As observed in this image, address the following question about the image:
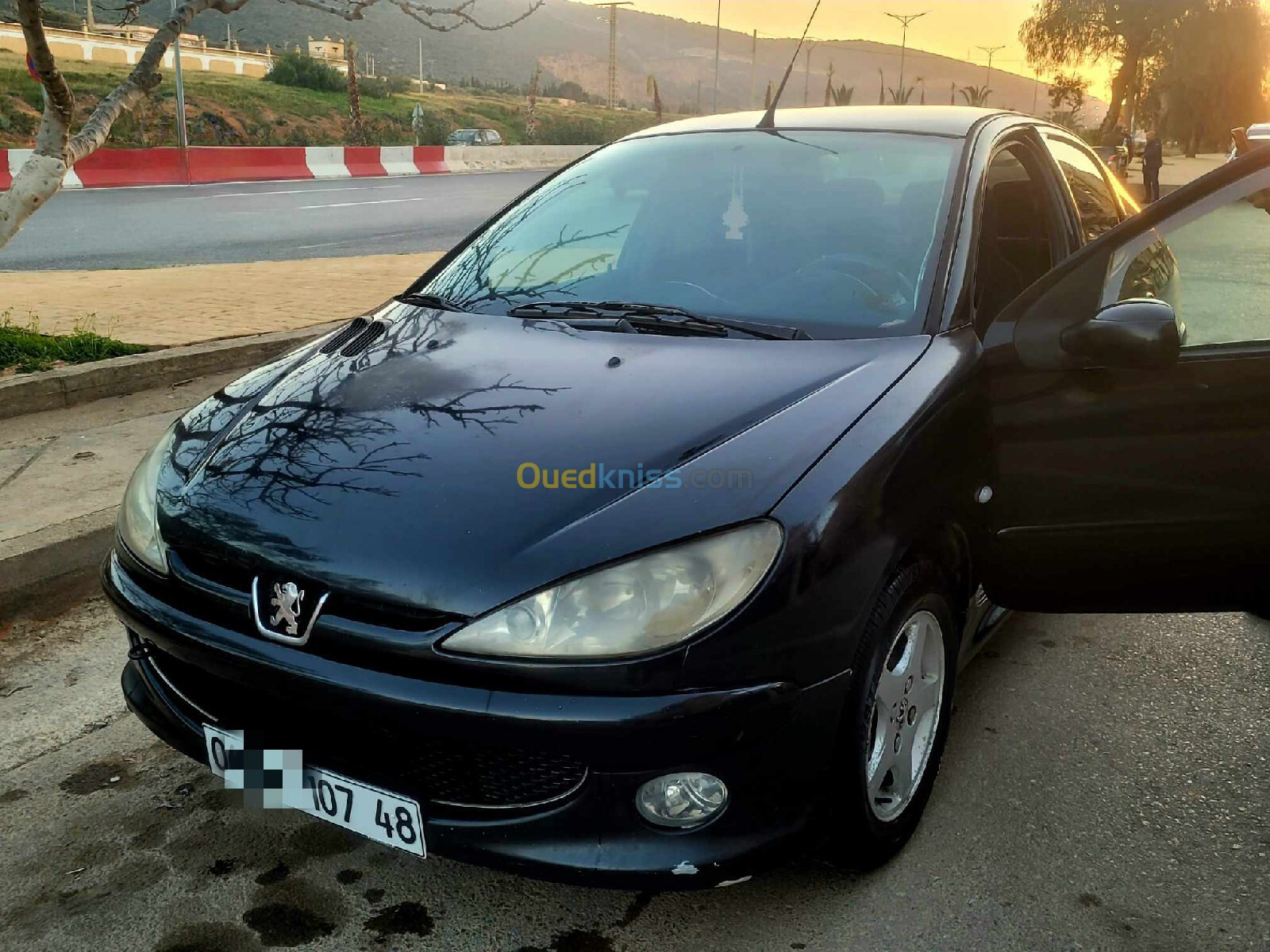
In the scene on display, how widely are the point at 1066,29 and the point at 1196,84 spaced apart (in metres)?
6.32

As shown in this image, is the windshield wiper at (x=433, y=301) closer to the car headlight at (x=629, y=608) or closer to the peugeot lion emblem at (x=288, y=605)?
the peugeot lion emblem at (x=288, y=605)

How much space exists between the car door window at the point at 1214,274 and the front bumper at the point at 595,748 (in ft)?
4.72

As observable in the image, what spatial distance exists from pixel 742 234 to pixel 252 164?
2270cm

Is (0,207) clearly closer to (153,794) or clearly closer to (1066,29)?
(153,794)

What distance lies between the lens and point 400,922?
7.48ft

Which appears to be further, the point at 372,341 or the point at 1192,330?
the point at 372,341

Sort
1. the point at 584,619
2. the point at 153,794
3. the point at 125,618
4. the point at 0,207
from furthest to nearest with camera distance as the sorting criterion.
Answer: the point at 0,207 < the point at 153,794 < the point at 125,618 < the point at 584,619

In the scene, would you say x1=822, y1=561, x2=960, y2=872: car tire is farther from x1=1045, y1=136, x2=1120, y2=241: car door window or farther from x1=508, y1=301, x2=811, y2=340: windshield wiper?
x1=1045, y1=136, x2=1120, y2=241: car door window

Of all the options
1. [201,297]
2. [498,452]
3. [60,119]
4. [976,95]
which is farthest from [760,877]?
[976,95]

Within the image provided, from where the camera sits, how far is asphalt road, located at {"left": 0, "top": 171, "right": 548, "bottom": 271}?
11.5 m

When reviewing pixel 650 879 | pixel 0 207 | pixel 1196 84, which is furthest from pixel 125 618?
pixel 1196 84

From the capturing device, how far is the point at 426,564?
6.58ft

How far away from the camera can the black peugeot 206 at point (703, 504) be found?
6.47ft

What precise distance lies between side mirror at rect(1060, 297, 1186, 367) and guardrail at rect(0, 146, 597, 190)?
16.7m
